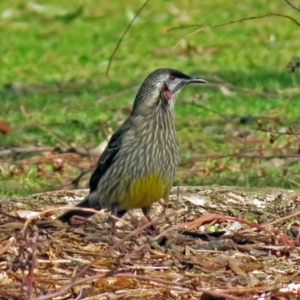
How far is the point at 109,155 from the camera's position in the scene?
6.49 metres

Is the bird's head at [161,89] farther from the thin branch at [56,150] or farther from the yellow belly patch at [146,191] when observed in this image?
the thin branch at [56,150]

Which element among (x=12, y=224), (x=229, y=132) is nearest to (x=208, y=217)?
(x=12, y=224)

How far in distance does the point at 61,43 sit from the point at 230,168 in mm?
5847

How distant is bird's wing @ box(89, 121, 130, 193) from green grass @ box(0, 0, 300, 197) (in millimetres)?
997

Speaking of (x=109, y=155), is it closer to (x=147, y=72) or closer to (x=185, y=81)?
(x=185, y=81)

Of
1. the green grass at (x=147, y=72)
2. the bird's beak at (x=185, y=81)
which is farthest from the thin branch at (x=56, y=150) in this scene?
the bird's beak at (x=185, y=81)

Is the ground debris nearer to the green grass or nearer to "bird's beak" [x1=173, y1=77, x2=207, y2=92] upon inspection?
"bird's beak" [x1=173, y1=77, x2=207, y2=92]

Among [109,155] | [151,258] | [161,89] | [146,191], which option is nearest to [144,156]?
[146,191]

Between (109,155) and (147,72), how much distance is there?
19.5ft

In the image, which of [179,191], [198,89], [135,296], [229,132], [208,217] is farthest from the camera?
[198,89]

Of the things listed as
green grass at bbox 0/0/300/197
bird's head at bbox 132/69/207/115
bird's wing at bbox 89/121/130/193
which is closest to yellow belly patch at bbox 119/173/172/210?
bird's wing at bbox 89/121/130/193

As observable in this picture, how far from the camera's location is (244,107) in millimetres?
10711

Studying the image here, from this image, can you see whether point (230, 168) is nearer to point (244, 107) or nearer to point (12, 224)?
point (244, 107)

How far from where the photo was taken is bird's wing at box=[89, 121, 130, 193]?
6434 mm
